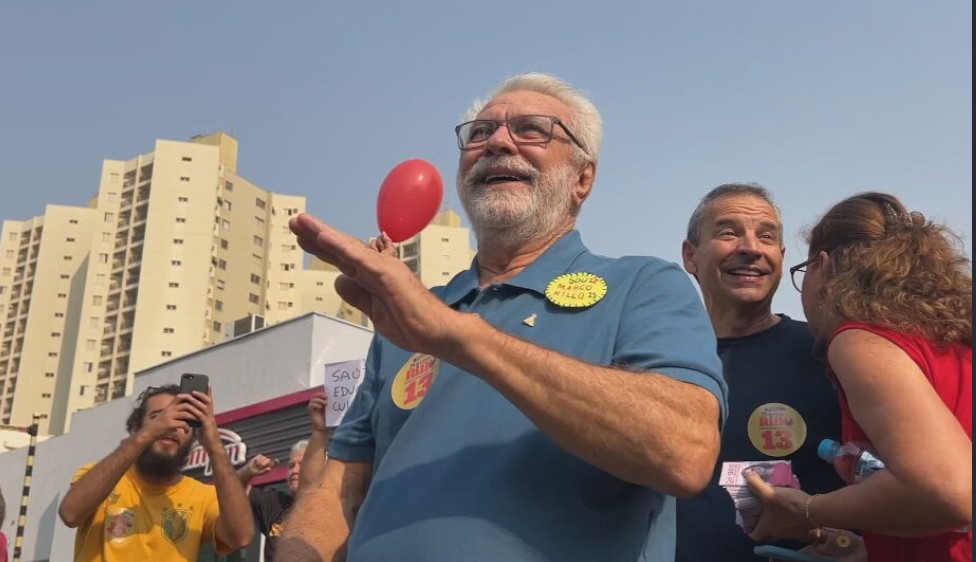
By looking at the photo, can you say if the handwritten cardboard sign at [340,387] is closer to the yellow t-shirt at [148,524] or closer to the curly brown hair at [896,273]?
the yellow t-shirt at [148,524]

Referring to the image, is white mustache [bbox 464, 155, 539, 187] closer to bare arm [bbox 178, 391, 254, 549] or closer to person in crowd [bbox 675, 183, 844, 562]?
person in crowd [bbox 675, 183, 844, 562]

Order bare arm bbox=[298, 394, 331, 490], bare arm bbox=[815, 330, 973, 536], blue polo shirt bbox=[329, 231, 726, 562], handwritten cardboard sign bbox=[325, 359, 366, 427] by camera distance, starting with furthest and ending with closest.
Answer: handwritten cardboard sign bbox=[325, 359, 366, 427] < bare arm bbox=[298, 394, 331, 490] < bare arm bbox=[815, 330, 973, 536] < blue polo shirt bbox=[329, 231, 726, 562]

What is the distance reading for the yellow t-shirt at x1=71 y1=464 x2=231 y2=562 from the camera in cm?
484

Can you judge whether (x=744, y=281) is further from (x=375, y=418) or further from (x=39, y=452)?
(x=39, y=452)

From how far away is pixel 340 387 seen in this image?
7.39m

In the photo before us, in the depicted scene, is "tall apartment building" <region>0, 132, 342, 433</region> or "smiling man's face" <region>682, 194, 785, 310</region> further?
"tall apartment building" <region>0, 132, 342, 433</region>

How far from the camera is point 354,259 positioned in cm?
187

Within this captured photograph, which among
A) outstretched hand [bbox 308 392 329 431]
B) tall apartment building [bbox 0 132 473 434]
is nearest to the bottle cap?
outstretched hand [bbox 308 392 329 431]

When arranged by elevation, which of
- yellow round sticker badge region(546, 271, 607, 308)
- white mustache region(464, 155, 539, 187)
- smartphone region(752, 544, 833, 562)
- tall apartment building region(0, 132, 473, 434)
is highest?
tall apartment building region(0, 132, 473, 434)

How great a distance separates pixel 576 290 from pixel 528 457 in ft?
1.52

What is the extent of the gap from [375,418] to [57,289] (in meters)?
93.8

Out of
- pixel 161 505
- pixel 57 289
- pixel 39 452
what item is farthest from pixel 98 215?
pixel 161 505

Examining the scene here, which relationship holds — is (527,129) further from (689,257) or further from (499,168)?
(689,257)

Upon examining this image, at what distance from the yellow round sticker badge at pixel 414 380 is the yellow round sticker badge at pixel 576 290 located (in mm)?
336
